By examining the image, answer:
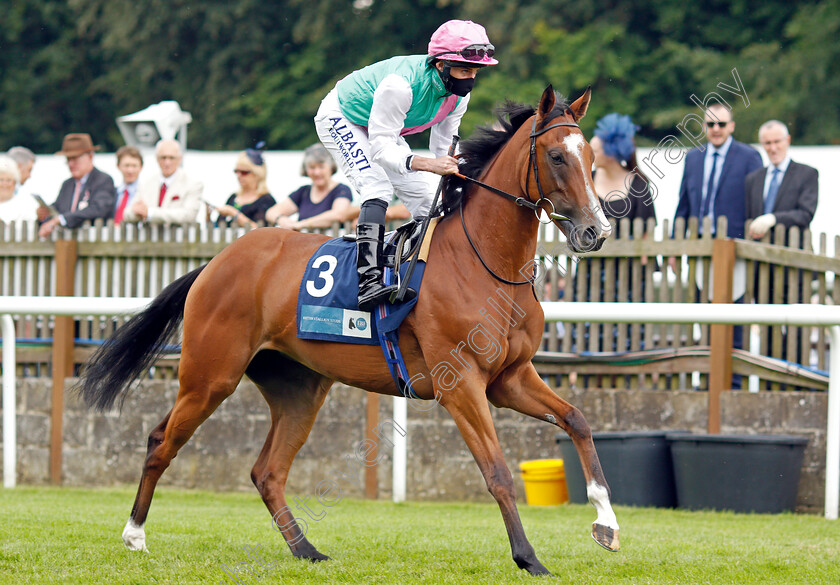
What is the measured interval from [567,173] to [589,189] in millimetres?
125

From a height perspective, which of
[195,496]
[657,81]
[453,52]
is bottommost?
[195,496]

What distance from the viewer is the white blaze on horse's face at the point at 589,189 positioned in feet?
15.0

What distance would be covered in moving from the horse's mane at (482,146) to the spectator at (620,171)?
2870 mm

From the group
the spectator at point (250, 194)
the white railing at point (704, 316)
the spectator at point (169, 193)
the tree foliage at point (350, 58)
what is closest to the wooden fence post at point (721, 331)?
the white railing at point (704, 316)

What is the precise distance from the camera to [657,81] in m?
21.0

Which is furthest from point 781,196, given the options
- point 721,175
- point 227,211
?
point 227,211

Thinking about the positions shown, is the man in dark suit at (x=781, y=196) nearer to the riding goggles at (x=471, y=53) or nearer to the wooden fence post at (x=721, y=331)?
the wooden fence post at (x=721, y=331)

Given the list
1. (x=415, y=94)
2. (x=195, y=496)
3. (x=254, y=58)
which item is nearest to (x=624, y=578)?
(x=415, y=94)

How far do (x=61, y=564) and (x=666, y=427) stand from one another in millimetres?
4428

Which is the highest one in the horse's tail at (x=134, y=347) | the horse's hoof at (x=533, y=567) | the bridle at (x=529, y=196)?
the bridle at (x=529, y=196)

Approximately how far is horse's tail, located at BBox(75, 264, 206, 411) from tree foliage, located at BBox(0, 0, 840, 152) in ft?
43.2

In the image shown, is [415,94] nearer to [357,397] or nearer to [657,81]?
[357,397]

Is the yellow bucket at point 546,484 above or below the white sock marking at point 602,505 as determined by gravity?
below

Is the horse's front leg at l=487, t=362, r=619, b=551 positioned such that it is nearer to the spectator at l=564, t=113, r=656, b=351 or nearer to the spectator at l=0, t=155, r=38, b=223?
the spectator at l=564, t=113, r=656, b=351
